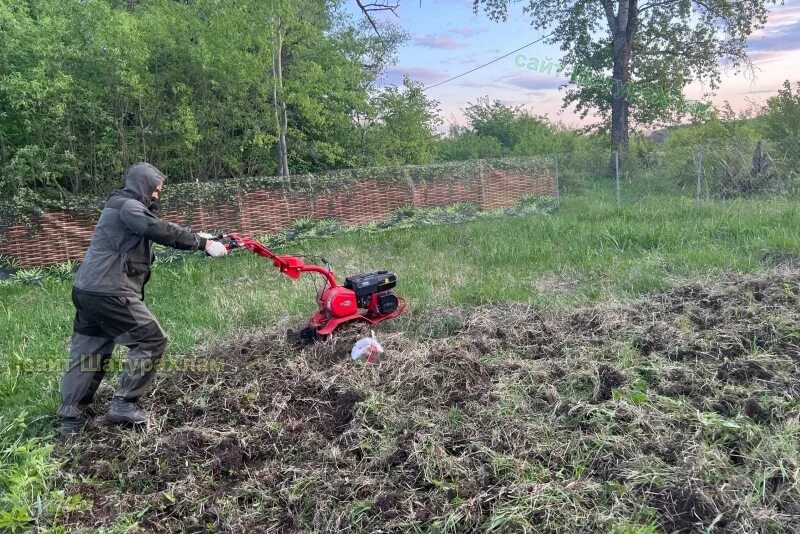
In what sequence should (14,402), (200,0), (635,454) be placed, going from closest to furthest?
(635,454) < (14,402) < (200,0)

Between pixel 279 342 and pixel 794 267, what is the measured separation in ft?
17.7

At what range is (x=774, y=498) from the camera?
101 inches

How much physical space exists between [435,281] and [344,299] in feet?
6.60

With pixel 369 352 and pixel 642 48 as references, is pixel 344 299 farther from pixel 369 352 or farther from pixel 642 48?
pixel 642 48

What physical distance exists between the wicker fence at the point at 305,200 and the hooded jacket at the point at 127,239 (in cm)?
599

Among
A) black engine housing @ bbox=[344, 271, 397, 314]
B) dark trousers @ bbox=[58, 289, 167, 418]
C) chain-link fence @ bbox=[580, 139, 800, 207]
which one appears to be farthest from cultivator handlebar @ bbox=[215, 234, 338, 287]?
chain-link fence @ bbox=[580, 139, 800, 207]

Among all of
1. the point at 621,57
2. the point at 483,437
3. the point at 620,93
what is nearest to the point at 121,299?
the point at 483,437

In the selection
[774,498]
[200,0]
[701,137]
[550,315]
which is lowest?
[774,498]

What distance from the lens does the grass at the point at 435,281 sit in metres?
3.68

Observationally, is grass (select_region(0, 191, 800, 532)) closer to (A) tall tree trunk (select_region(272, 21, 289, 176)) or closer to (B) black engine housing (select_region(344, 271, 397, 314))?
(B) black engine housing (select_region(344, 271, 397, 314))

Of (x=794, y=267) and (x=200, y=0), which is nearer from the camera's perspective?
(x=794, y=267)

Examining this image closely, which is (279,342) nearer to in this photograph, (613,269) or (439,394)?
(439,394)

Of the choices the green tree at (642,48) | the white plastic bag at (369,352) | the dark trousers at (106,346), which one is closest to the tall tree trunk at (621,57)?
the green tree at (642,48)

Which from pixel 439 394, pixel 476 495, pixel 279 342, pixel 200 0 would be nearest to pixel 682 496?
pixel 476 495
